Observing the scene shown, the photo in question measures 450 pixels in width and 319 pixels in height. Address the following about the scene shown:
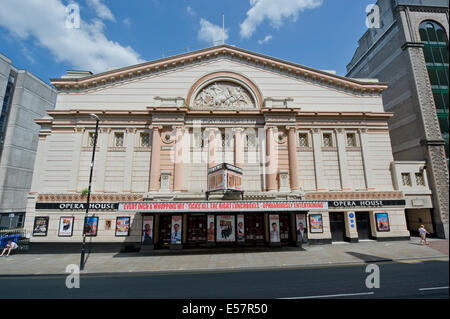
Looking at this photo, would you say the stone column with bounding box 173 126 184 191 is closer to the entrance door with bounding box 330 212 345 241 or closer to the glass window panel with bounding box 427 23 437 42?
the entrance door with bounding box 330 212 345 241

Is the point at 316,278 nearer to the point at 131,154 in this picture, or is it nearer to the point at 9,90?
the point at 131,154

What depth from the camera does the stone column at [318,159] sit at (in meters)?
22.3

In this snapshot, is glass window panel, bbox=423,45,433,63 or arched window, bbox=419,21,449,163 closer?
arched window, bbox=419,21,449,163

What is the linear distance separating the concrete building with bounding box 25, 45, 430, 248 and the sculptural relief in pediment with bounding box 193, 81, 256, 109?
12cm

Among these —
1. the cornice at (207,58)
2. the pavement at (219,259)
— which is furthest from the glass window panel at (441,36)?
the pavement at (219,259)

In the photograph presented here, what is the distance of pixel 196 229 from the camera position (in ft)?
68.0

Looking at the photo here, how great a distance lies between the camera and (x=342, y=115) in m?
23.7

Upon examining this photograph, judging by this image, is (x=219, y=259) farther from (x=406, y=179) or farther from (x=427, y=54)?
(x=427, y=54)

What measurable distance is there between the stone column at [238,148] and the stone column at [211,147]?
2215mm

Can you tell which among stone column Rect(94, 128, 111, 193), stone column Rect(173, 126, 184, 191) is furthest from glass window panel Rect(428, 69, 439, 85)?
stone column Rect(94, 128, 111, 193)

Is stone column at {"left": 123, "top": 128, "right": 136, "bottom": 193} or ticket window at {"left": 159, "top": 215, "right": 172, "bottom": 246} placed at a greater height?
stone column at {"left": 123, "top": 128, "right": 136, "bottom": 193}

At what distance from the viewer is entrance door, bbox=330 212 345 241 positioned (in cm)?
2177

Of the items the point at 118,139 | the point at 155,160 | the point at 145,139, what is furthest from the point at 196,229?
the point at 118,139

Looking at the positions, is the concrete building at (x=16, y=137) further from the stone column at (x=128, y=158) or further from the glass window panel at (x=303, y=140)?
the glass window panel at (x=303, y=140)
